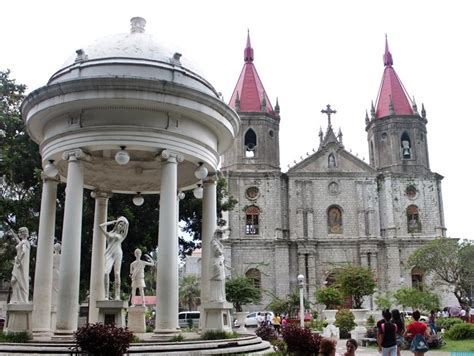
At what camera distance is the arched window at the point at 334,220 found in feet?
172

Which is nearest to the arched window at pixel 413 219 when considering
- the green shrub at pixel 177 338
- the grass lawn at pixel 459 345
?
the grass lawn at pixel 459 345

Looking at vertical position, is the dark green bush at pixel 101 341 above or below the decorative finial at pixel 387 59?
below

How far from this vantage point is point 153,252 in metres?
27.9

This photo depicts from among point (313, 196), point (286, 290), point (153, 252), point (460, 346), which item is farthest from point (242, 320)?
point (313, 196)

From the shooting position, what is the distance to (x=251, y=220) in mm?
51406

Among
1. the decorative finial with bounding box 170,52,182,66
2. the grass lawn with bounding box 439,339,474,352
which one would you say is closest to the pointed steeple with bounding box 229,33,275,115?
the grass lawn with bounding box 439,339,474,352

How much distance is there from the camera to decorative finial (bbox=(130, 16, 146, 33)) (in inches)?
634

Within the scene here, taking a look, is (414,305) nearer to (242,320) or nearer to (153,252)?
(242,320)

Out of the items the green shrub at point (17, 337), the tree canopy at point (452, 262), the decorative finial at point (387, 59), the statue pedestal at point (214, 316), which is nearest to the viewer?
the green shrub at point (17, 337)

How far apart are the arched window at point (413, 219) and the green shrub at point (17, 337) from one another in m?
44.6

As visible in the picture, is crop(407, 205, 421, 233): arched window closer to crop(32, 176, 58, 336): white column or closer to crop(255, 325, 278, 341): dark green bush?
crop(255, 325, 278, 341): dark green bush

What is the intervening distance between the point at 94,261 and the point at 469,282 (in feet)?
119

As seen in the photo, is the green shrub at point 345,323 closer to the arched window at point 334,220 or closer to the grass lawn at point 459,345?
the grass lawn at point 459,345

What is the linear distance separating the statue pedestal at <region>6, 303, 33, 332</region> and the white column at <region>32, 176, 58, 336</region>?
0.31 metres
